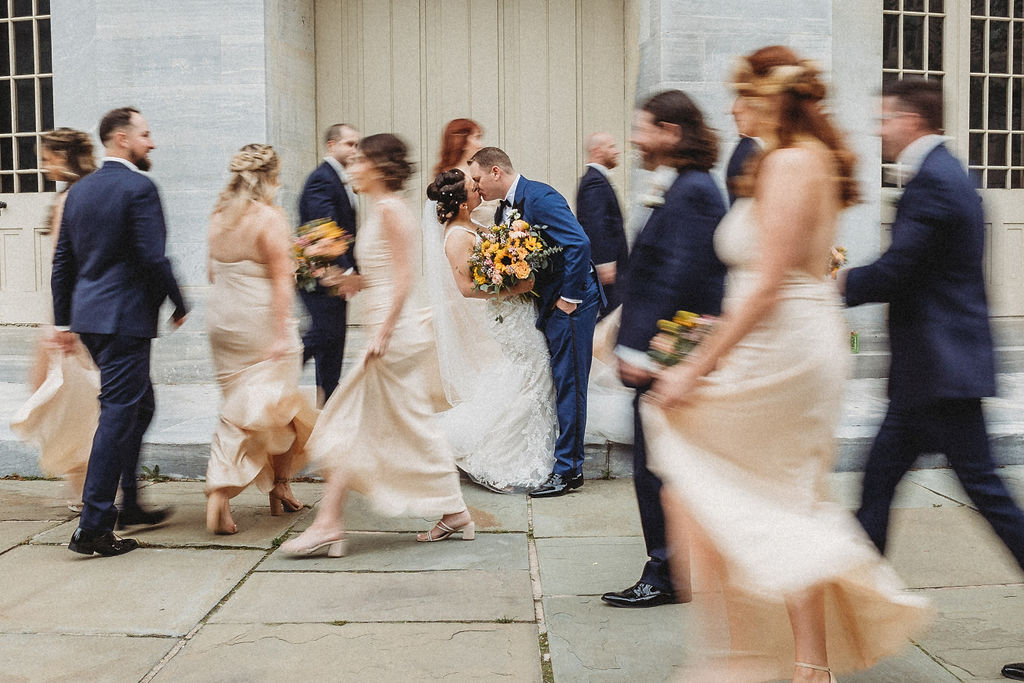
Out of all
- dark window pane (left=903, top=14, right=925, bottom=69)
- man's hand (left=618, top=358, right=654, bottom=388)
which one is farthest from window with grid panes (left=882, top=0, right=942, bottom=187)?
man's hand (left=618, top=358, right=654, bottom=388)

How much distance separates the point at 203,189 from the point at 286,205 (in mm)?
732

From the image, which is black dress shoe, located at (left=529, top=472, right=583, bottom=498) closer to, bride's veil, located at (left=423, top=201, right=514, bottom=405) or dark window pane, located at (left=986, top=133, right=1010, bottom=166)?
bride's veil, located at (left=423, top=201, right=514, bottom=405)

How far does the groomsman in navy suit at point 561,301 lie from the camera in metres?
5.90

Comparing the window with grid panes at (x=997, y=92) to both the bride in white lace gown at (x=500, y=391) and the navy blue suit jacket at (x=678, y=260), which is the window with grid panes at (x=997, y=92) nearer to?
the bride in white lace gown at (x=500, y=391)

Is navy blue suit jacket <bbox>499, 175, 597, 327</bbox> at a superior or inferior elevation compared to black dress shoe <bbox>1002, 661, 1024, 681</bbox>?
superior

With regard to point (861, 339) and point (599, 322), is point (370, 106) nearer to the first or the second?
point (599, 322)

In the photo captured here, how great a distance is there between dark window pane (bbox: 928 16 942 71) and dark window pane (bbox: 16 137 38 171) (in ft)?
30.0

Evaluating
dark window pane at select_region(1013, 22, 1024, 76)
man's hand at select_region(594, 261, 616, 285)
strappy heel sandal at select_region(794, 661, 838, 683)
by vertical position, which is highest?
dark window pane at select_region(1013, 22, 1024, 76)

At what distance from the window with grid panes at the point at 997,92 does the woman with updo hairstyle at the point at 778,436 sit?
836 centimetres

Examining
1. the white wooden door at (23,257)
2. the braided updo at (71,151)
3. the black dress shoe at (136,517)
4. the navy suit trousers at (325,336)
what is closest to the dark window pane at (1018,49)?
the navy suit trousers at (325,336)

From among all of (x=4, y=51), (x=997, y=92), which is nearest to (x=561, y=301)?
(x=997, y=92)

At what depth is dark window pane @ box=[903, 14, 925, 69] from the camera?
9.91 m

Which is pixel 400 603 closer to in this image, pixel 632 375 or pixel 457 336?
pixel 632 375

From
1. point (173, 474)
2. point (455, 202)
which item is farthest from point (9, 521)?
point (455, 202)
